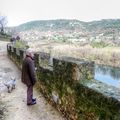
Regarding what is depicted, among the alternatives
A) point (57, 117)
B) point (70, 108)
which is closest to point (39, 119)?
point (57, 117)

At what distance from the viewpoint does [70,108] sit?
7.85 meters

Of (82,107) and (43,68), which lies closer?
(82,107)

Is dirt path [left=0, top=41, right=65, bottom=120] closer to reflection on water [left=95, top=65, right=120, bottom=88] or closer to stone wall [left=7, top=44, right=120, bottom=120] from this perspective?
stone wall [left=7, top=44, right=120, bottom=120]

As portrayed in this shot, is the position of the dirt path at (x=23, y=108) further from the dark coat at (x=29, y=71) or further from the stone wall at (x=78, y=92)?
the dark coat at (x=29, y=71)

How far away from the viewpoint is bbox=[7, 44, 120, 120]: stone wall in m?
5.66

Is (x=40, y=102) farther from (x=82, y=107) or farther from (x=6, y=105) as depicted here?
(x=82, y=107)

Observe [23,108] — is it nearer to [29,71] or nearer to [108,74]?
[29,71]

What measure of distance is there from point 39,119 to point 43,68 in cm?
268

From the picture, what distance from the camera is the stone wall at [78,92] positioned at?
5660mm

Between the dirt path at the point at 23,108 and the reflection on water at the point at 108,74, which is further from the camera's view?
the reflection on water at the point at 108,74

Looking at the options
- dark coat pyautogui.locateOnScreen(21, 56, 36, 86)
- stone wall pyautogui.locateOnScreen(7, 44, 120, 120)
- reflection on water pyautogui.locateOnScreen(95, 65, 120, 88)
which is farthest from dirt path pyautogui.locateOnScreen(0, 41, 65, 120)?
reflection on water pyautogui.locateOnScreen(95, 65, 120, 88)

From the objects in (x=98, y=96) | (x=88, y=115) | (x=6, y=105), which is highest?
(x=98, y=96)

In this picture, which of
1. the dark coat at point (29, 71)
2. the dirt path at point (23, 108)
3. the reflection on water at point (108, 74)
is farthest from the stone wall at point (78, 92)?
the reflection on water at point (108, 74)

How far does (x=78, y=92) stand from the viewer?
23.5ft
